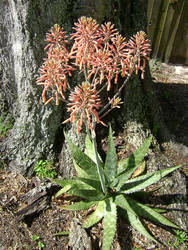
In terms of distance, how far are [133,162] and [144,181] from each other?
0.22 metres

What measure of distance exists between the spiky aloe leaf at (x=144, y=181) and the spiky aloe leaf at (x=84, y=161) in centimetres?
34

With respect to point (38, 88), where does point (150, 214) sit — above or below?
below

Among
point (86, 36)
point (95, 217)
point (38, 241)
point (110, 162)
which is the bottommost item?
point (38, 241)

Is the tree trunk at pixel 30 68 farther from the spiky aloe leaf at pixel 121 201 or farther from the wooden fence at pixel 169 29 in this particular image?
the wooden fence at pixel 169 29

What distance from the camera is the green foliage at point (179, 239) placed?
2425 mm

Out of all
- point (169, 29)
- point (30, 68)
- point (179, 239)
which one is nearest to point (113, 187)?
point (179, 239)

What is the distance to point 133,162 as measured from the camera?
2498mm

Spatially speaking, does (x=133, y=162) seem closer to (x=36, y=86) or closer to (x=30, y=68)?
(x=36, y=86)

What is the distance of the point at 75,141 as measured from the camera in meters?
2.89

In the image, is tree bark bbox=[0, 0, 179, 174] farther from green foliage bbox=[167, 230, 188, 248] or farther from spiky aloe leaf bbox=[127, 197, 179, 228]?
green foliage bbox=[167, 230, 188, 248]

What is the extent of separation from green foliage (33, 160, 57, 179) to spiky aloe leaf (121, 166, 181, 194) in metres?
0.92

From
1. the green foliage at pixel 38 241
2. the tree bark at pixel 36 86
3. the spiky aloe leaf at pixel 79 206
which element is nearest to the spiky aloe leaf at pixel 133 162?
the spiky aloe leaf at pixel 79 206

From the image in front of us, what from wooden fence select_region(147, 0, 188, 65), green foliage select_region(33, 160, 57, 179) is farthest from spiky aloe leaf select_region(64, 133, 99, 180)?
wooden fence select_region(147, 0, 188, 65)

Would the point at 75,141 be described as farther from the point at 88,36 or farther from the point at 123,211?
the point at 88,36
